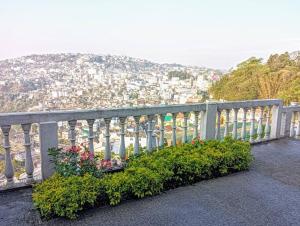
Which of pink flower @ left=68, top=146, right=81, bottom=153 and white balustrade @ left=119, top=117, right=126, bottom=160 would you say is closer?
pink flower @ left=68, top=146, right=81, bottom=153

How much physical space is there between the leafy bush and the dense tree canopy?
1259 centimetres

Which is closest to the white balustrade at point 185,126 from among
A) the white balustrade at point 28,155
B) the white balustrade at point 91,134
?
the white balustrade at point 91,134

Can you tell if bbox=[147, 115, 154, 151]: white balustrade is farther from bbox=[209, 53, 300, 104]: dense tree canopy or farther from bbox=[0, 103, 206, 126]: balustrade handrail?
bbox=[209, 53, 300, 104]: dense tree canopy

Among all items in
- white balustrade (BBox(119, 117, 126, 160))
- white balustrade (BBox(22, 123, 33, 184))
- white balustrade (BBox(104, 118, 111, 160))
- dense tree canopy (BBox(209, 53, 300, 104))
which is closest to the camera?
white balustrade (BBox(22, 123, 33, 184))

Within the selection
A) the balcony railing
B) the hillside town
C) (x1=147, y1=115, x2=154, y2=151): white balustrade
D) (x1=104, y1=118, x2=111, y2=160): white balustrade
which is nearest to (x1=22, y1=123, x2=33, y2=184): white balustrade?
the balcony railing

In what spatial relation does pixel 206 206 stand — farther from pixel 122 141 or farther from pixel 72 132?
pixel 72 132

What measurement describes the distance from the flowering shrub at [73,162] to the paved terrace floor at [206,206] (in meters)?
0.51

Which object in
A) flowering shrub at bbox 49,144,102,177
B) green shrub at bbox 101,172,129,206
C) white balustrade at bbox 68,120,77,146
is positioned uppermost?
white balustrade at bbox 68,120,77,146

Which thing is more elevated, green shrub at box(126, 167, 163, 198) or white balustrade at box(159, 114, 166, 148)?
white balustrade at box(159, 114, 166, 148)

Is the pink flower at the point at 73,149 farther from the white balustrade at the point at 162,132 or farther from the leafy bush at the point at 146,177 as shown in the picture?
the white balustrade at the point at 162,132

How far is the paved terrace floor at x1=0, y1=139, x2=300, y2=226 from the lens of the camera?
2.60 metres

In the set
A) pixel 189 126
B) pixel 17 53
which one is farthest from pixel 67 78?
pixel 189 126

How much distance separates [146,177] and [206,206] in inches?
30.1

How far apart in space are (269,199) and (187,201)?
1008 millimetres
